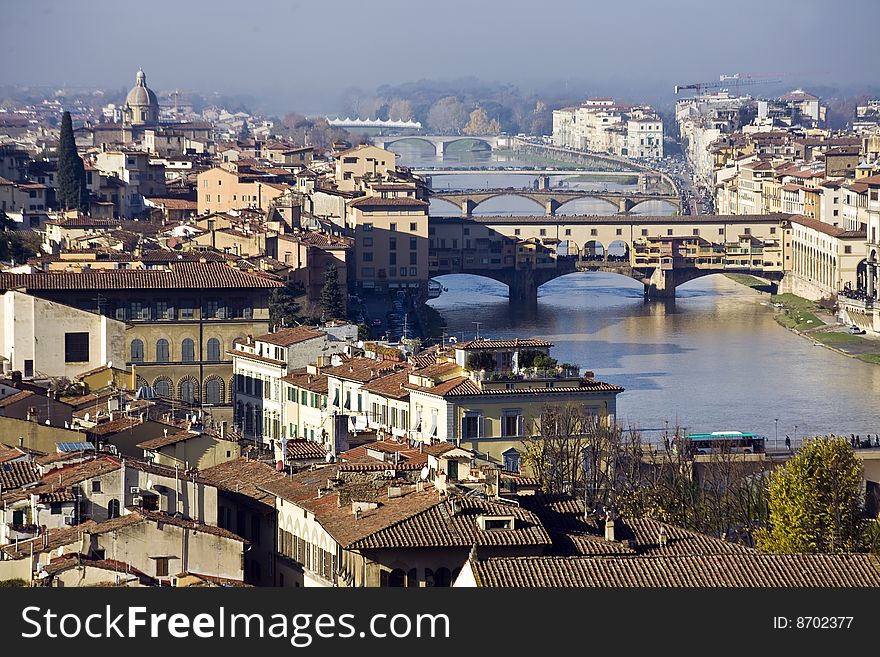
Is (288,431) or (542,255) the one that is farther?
(542,255)

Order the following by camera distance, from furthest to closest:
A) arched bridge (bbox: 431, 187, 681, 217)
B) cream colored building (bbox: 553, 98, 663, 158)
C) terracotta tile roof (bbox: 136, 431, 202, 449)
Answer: cream colored building (bbox: 553, 98, 663, 158) → arched bridge (bbox: 431, 187, 681, 217) → terracotta tile roof (bbox: 136, 431, 202, 449)

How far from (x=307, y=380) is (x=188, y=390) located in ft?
4.49

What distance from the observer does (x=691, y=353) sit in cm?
1994

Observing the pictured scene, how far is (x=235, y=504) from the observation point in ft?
24.5

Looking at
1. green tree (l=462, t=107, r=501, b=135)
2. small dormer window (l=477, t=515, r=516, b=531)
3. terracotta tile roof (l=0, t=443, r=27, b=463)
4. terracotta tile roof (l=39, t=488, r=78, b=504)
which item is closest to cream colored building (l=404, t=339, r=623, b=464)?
terracotta tile roof (l=0, t=443, r=27, b=463)

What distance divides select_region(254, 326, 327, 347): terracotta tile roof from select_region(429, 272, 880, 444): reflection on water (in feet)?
7.03

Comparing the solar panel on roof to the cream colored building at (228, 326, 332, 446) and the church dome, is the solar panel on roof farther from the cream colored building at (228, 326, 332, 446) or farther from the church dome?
the church dome

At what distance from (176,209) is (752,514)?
17.3 meters

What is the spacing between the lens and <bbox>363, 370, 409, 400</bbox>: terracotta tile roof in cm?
1065

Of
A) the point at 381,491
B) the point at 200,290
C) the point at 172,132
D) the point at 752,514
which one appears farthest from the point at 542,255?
the point at 381,491

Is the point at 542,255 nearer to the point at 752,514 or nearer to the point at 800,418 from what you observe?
the point at 800,418

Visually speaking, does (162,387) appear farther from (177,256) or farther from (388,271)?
(388,271)

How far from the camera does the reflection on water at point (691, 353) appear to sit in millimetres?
15336

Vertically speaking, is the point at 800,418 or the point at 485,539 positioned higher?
the point at 485,539
